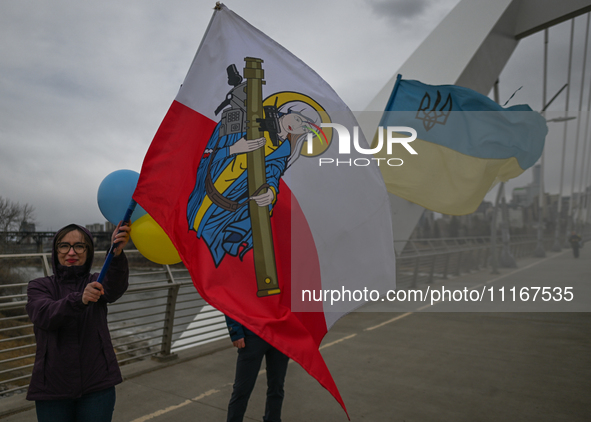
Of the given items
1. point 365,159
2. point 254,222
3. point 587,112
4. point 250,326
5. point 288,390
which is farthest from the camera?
point 587,112

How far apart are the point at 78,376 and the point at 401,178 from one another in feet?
12.2

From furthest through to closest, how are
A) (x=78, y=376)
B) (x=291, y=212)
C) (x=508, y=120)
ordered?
(x=508, y=120), (x=291, y=212), (x=78, y=376)

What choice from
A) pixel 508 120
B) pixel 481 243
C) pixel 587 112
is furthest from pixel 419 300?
pixel 587 112

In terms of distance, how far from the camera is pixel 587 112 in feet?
63.8

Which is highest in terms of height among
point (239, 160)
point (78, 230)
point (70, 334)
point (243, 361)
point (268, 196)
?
point (239, 160)

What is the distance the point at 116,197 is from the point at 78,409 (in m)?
1.20

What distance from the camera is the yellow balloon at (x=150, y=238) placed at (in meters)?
2.63

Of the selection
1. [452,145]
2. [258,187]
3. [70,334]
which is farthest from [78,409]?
[452,145]

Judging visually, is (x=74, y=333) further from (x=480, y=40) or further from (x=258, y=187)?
(x=480, y=40)

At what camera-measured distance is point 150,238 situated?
104 inches

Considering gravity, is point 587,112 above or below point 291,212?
above

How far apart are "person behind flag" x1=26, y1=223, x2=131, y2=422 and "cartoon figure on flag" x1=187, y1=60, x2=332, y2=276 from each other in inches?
20.1

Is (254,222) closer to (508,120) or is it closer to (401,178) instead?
(401,178)

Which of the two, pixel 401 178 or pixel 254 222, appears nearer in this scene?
pixel 254 222
